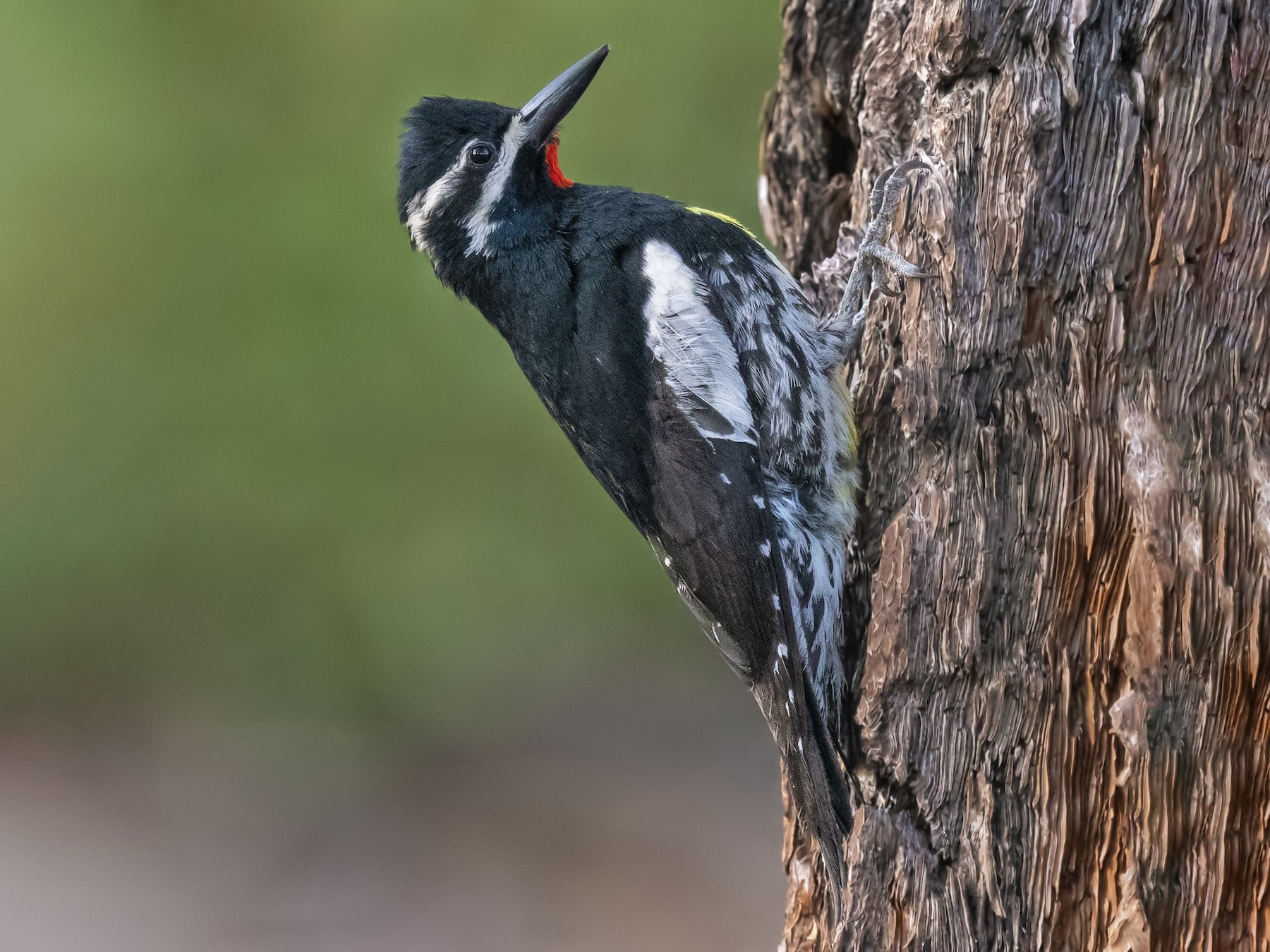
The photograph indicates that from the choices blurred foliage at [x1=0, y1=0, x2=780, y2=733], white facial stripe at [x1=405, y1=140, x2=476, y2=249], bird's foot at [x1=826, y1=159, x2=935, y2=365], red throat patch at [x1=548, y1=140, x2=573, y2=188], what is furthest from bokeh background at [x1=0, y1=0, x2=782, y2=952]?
bird's foot at [x1=826, y1=159, x2=935, y2=365]

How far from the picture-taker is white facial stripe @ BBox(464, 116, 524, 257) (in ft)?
7.89

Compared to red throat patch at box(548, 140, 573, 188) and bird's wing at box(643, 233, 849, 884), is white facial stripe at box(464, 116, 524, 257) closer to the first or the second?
red throat patch at box(548, 140, 573, 188)

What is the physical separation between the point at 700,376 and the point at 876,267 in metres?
0.41

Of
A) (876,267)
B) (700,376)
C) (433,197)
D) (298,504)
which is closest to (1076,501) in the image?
(876,267)

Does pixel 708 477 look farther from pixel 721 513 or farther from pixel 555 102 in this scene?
pixel 555 102

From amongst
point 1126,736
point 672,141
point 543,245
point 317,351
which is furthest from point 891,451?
point 317,351

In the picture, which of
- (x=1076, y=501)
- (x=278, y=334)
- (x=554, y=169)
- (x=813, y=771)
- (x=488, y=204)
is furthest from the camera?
(x=278, y=334)

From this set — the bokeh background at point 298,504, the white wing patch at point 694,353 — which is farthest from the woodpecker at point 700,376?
the bokeh background at point 298,504

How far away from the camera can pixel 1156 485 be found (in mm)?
1550

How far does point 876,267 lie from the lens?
6.87ft

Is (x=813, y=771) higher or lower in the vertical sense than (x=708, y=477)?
lower

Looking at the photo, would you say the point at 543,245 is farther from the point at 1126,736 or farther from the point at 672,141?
the point at 672,141

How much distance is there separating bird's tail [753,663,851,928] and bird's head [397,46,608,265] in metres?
1.15

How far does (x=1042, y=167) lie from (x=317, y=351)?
3.35 meters
